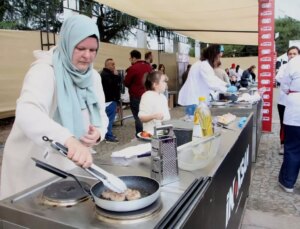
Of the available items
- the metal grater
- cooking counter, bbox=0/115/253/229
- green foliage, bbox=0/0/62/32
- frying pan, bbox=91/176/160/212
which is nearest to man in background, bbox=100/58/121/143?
green foliage, bbox=0/0/62/32

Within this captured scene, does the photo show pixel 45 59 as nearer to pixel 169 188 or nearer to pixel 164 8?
pixel 169 188

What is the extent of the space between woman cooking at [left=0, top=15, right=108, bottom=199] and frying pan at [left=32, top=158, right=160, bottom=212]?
28 centimetres

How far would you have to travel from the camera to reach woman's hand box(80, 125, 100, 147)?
4.97 feet

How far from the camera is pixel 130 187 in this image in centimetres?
117

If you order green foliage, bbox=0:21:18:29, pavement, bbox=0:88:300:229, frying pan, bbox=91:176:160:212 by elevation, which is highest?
green foliage, bbox=0:21:18:29

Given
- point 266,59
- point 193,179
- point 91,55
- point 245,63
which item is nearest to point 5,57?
point 266,59

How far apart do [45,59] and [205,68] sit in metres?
2.71

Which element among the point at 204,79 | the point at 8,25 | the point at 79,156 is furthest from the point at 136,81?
the point at 79,156

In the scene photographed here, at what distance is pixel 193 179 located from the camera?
1.37m

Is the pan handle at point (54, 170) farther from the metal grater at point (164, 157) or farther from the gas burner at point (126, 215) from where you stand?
the metal grater at point (164, 157)

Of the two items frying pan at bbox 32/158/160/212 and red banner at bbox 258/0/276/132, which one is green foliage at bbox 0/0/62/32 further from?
frying pan at bbox 32/158/160/212

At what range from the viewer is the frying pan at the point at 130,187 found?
976 mm

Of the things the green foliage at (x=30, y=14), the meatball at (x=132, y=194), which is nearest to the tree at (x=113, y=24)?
the green foliage at (x=30, y=14)

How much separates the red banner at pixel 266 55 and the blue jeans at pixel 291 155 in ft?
10.4
